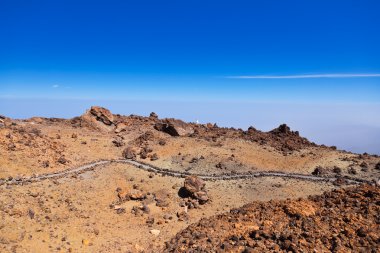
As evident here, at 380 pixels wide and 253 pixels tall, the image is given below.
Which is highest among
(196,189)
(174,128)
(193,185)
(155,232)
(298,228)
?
(174,128)

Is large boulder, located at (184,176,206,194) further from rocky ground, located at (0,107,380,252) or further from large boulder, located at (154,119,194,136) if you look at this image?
large boulder, located at (154,119,194,136)

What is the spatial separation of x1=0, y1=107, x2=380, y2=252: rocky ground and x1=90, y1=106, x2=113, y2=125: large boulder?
188 millimetres

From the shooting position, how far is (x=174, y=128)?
51938 millimetres

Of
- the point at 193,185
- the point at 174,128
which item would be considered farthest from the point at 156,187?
the point at 174,128

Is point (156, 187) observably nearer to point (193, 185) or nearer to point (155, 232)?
point (193, 185)

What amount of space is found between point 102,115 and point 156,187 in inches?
923

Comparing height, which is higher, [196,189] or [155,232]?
[196,189]

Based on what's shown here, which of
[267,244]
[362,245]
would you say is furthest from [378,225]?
[267,244]

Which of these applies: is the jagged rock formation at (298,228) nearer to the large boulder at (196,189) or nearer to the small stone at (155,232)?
the small stone at (155,232)

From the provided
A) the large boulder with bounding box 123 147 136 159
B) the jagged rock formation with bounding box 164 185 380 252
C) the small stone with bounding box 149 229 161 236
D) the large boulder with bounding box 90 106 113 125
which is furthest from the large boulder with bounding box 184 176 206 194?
the large boulder with bounding box 90 106 113 125

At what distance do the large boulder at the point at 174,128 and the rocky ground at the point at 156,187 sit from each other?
179mm

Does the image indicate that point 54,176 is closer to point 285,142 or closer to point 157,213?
point 157,213

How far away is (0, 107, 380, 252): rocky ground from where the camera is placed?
2194 centimetres

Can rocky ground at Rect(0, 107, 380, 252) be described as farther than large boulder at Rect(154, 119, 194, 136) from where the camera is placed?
No
